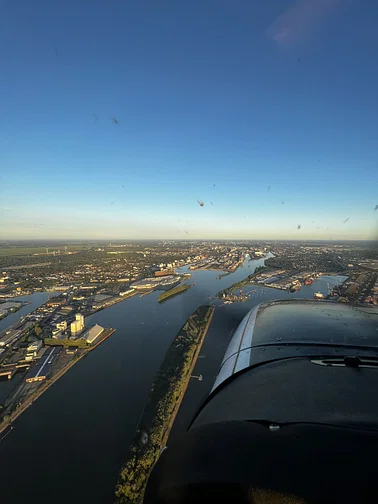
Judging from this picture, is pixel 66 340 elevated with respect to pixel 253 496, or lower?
lower

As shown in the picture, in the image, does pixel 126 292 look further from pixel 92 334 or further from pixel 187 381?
pixel 187 381

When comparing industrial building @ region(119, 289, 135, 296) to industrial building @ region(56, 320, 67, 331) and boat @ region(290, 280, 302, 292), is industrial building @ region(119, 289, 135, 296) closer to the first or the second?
industrial building @ region(56, 320, 67, 331)

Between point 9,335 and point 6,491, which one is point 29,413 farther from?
point 9,335

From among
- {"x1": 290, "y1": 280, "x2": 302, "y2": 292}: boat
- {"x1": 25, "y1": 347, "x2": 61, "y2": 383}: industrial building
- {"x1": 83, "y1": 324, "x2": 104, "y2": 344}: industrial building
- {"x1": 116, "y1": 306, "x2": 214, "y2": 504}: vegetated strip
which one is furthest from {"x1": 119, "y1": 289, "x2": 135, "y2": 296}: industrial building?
{"x1": 290, "y1": 280, "x2": 302, "y2": 292}: boat

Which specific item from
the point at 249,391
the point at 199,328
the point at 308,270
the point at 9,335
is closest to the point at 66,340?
the point at 9,335

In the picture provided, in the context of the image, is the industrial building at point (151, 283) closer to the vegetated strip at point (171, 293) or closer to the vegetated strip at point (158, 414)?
the vegetated strip at point (171, 293)

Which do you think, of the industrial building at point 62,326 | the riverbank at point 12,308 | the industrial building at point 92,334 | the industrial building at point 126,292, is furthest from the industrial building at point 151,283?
the industrial building at point 92,334

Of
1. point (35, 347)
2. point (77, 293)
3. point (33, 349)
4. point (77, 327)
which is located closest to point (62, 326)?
point (77, 327)

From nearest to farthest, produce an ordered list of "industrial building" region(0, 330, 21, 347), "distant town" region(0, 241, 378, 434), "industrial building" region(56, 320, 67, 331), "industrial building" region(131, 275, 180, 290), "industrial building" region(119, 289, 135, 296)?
"distant town" region(0, 241, 378, 434) < "industrial building" region(0, 330, 21, 347) < "industrial building" region(56, 320, 67, 331) < "industrial building" region(119, 289, 135, 296) < "industrial building" region(131, 275, 180, 290)
